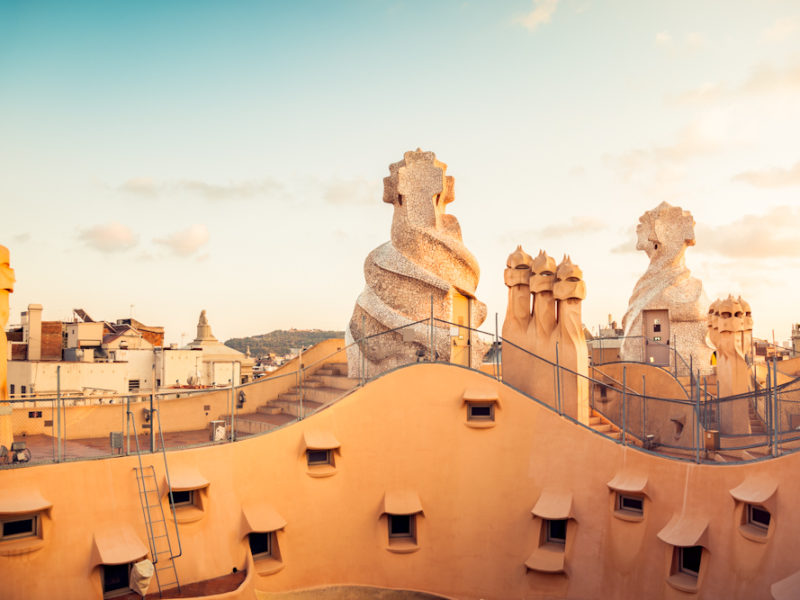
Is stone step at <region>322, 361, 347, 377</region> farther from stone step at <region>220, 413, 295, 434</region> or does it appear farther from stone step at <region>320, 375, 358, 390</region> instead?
stone step at <region>220, 413, 295, 434</region>

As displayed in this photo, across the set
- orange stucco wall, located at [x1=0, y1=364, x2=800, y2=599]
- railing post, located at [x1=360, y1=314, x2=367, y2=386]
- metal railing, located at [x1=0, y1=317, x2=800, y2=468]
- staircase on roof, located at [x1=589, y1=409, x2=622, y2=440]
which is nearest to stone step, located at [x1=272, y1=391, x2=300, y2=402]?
metal railing, located at [x1=0, y1=317, x2=800, y2=468]

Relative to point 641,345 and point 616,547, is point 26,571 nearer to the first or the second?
point 616,547

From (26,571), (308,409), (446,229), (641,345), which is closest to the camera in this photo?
(26,571)

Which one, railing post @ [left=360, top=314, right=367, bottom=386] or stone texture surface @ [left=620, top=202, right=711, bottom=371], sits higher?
stone texture surface @ [left=620, top=202, right=711, bottom=371]

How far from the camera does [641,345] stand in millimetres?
26625

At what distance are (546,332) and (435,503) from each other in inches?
197

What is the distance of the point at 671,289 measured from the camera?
25750 mm

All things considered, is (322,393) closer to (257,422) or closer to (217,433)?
(257,422)

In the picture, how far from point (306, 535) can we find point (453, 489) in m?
3.54

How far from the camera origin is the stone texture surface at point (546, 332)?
15.8 metres

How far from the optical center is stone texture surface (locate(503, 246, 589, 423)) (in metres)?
15.8

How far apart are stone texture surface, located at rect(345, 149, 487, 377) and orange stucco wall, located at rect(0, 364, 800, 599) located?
1.97m

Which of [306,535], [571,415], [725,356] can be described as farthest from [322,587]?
[725,356]

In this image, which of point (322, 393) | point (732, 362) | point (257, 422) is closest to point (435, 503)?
point (322, 393)
